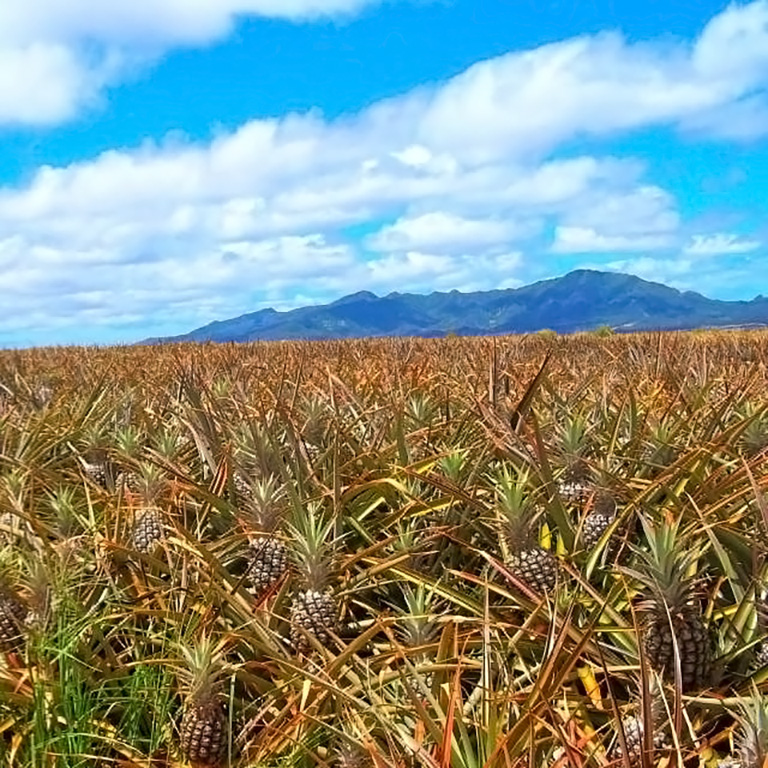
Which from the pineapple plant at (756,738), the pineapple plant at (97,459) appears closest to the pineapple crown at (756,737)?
the pineapple plant at (756,738)

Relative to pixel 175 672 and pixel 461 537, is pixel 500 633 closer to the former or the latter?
pixel 461 537

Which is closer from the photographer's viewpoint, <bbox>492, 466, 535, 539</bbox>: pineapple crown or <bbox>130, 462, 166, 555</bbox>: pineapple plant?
<bbox>492, 466, 535, 539</bbox>: pineapple crown

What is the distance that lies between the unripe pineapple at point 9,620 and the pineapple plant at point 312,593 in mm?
757

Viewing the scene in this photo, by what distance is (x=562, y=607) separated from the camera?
189 centimetres

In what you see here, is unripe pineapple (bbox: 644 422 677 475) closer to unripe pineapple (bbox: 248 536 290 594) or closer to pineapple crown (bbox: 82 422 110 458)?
unripe pineapple (bbox: 248 536 290 594)

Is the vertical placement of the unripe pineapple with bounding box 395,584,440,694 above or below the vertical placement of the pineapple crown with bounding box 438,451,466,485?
below

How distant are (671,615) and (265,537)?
1110mm

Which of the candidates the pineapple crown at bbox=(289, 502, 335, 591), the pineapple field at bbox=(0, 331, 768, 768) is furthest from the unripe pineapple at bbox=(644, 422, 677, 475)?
the pineapple crown at bbox=(289, 502, 335, 591)

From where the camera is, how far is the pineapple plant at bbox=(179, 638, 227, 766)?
1.79 meters

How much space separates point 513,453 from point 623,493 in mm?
326

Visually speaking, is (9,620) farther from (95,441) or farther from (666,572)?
(666,572)

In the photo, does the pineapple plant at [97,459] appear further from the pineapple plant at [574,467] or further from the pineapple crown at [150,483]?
the pineapple plant at [574,467]

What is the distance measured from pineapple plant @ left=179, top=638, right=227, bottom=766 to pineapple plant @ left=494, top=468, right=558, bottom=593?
2.40 ft

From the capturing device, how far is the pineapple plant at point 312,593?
2.02 metres
